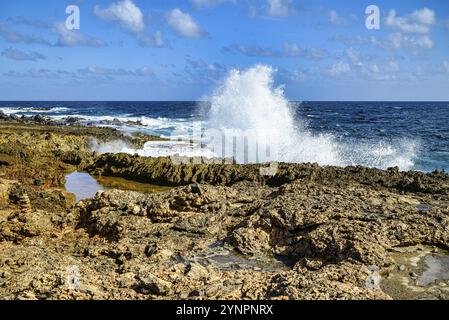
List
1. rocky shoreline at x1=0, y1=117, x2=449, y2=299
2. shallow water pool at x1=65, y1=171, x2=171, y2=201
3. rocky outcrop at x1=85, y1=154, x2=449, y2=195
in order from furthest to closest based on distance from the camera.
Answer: shallow water pool at x1=65, y1=171, x2=171, y2=201
rocky outcrop at x1=85, y1=154, x2=449, y2=195
rocky shoreline at x1=0, y1=117, x2=449, y2=299

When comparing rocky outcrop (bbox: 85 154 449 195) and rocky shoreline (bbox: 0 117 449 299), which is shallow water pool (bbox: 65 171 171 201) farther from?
rocky shoreline (bbox: 0 117 449 299)

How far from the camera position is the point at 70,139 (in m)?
21.6

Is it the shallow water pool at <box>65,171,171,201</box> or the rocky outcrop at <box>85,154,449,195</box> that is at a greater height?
the rocky outcrop at <box>85,154,449,195</box>

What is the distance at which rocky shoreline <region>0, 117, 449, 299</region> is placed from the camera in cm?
390

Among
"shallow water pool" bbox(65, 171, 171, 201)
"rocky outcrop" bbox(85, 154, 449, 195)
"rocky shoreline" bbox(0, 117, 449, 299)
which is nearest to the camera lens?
"rocky shoreline" bbox(0, 117, 449, 299)

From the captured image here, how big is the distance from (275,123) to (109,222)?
19388mm

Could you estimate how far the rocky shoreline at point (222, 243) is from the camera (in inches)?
153

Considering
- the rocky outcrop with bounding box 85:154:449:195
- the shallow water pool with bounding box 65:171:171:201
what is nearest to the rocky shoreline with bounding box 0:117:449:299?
the rocky outcrop with bounding box 85:154:449:195

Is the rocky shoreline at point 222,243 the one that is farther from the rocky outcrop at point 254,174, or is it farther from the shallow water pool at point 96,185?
the shallow water pool at point 96,185

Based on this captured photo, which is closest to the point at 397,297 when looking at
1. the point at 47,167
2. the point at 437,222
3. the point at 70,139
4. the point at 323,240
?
the point at 323,240

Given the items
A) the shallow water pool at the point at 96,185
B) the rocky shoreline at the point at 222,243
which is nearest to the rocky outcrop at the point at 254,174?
the shallow water pool at the point at 96,185

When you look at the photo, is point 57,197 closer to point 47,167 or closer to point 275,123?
point 47,167

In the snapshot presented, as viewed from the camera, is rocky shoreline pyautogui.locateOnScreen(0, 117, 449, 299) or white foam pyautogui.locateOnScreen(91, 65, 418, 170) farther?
white foam pyautogui.locateOnScreen(91, 65, 418, 170)

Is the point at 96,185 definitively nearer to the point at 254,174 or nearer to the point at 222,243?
the point at 254,174
